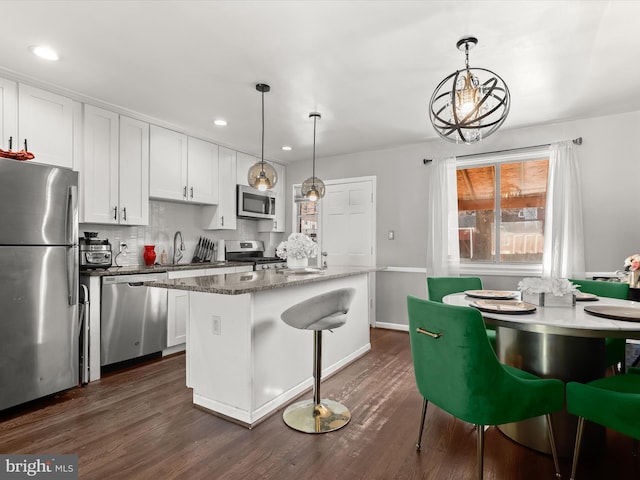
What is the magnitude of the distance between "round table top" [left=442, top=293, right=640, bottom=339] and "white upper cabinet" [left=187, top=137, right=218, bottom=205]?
3.59m

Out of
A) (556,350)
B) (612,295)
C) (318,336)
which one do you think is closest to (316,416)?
(318,336)

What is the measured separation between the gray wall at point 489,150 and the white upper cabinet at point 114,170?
2.51 m

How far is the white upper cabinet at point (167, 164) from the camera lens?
12.8ft

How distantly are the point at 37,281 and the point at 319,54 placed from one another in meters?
2.59

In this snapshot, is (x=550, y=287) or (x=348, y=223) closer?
(x=550, y=287)

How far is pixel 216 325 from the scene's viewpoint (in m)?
2.45

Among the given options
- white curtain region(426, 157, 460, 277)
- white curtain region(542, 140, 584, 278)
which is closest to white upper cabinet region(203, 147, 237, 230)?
white curtain region(426, 157, 460, 277)

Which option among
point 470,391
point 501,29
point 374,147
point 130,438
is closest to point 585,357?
point 470,391

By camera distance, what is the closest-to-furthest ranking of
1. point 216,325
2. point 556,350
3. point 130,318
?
point 556,350 < point 216,325 < point 130,318

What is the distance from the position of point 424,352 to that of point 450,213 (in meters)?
2.97

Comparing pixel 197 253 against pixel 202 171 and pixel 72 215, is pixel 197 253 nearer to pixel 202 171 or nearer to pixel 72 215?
pixel 202 171

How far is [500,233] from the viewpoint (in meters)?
4.33

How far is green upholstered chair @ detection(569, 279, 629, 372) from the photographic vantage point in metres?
2.40

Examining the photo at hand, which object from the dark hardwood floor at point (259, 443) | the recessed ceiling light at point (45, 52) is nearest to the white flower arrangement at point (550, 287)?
the dark hardwood floor at point (259, 443)
